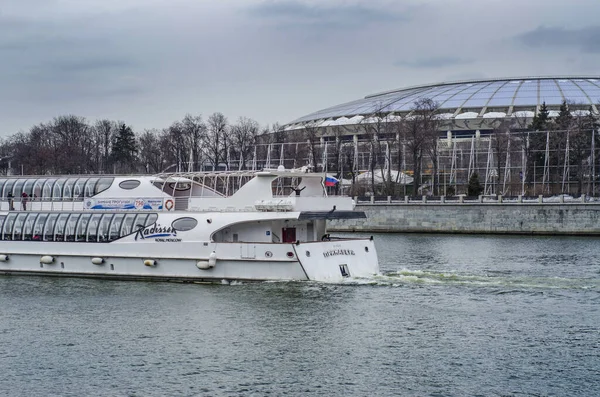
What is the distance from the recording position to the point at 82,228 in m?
39.8

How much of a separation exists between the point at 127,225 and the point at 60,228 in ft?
11.9

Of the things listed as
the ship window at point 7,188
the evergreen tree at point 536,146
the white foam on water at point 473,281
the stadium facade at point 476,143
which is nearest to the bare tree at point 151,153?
the stadium facade at point 476,143

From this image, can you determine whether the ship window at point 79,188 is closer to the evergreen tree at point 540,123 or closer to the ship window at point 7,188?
the ship window at point 7,188

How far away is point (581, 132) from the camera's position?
8512 centimetres

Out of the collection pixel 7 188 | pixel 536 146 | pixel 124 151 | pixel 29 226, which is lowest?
pixel 29 226

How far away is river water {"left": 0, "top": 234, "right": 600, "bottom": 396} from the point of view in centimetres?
2328

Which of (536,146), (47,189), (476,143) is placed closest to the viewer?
(47,189)

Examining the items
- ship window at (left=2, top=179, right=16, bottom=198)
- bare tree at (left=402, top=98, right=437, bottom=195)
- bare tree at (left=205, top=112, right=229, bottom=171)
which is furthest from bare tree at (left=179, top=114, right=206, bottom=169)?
ship window at (left=2, top=179, right=16, bottom=198)

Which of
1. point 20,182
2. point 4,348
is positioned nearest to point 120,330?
point 4,348

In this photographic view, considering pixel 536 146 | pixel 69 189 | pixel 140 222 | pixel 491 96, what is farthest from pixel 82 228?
pixel 491 96

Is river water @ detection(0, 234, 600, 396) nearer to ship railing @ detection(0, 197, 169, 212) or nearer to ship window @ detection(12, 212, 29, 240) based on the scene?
ship window @ detection(12, 212, 29, 240)

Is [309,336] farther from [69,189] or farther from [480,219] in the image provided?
[480,219]

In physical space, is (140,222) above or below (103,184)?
below

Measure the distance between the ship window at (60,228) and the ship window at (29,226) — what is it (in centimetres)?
147
